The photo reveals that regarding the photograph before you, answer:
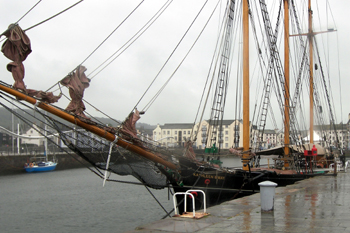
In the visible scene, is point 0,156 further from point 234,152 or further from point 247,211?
point 247,211

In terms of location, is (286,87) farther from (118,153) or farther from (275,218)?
(275,218)

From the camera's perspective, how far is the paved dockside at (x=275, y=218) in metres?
8.39

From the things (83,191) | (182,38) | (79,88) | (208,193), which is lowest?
(83,191)

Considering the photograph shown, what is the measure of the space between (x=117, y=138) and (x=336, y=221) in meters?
7.86

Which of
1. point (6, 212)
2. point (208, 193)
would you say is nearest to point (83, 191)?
point (6, 212)

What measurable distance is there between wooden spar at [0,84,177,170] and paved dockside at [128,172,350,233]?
3806 mm

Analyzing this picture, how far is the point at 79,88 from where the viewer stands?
13.0 m

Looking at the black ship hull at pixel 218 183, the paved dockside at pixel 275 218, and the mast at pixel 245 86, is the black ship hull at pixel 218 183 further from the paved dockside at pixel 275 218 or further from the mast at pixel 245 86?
the paved dockside at pixel 275 218

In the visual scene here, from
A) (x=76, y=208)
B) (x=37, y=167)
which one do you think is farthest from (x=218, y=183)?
(x=37, y=167)

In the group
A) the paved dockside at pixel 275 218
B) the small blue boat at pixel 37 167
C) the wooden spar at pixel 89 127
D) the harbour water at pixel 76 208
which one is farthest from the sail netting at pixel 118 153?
the small blue boat at pixel 37 167

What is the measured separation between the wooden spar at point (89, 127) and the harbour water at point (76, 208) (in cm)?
309

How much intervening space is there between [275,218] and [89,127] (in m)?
7.19

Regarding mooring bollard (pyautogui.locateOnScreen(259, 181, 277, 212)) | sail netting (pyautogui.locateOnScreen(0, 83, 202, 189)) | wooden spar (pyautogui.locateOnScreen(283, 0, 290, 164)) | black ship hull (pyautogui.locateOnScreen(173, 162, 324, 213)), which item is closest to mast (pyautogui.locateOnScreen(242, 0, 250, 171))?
black ship hull (pyautogui.locateOnScreen(173, 162, 324, 213))

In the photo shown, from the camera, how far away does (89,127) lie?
13.1 m
